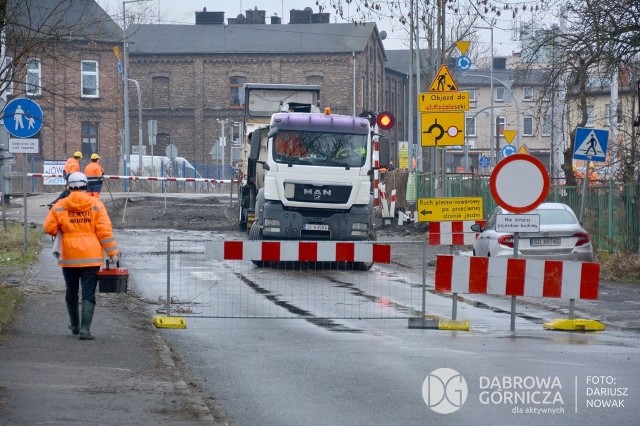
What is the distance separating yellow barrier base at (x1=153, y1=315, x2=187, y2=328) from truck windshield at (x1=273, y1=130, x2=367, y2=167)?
10.2 metres

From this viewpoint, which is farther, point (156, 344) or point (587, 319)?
point (587, 319)

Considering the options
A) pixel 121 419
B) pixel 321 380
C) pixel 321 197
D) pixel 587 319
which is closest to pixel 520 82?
pixel 321 197

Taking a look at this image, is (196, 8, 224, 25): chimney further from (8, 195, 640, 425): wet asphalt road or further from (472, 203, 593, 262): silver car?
(8, 195, 640, 425): wet asphalt road

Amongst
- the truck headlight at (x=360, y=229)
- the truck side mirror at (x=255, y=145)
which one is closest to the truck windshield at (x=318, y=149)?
the truck headlight at (x=360, y=229)

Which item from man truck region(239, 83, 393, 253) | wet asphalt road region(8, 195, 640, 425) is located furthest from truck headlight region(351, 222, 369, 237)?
wet asphalt road region(8, 195, 640, 425)

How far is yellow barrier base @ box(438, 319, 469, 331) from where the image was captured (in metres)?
14.2

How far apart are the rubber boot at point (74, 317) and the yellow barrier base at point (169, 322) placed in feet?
5.61

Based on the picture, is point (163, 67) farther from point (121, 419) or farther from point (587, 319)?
point (121, 419)

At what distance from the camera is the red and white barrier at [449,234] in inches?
658

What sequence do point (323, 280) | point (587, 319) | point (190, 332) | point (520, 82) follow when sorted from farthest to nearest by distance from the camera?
point (520, 82) → point (323, 280) → point (587, 319) → point (190, 332)

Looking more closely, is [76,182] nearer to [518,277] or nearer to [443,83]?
[518,277]

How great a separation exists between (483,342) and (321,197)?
36.8 ft

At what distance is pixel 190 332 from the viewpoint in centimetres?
1371

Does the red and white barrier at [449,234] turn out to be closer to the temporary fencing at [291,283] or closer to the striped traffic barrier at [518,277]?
the temporary fencing at [291,283]
